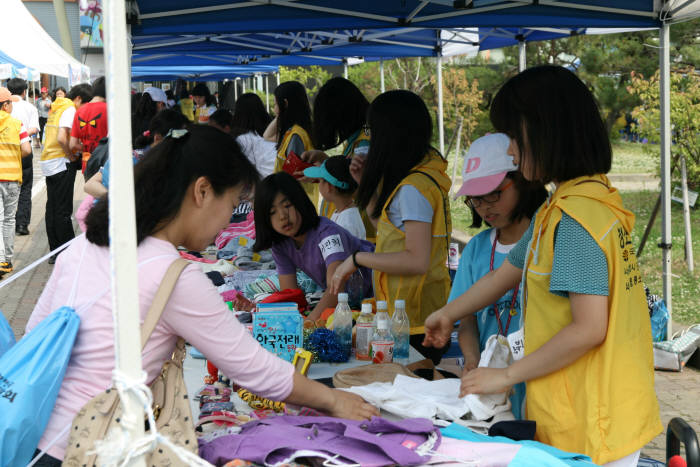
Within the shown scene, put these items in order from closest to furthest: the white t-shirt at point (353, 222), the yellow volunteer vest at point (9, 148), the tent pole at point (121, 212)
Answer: the tent pole at point (121, 212) → the white t-shirt at point (353, 222) → the yellow volunteer vest at point (9, 148)

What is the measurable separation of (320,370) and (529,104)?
52.4 inches

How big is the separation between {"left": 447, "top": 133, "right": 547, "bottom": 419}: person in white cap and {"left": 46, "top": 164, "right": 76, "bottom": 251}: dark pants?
6.59m

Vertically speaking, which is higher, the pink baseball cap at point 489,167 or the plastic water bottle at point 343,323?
the pink baseball cap at point 489,167

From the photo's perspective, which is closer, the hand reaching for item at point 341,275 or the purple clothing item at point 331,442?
the purple clothing item at point 331,442

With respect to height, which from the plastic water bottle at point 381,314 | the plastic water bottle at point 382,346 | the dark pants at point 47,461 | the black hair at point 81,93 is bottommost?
the plastic water bottle at point 382,346

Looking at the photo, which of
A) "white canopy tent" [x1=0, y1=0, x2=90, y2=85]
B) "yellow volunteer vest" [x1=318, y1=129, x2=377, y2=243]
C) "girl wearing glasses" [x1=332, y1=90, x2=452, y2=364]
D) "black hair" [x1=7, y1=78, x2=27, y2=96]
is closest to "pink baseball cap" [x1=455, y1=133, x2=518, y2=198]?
"girl wearing glasses" [x1=332, y1=90, x2=452, y2=364]

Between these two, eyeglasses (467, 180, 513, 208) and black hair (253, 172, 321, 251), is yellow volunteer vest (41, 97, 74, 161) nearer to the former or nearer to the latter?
black hair (253, 172, 321, 251)

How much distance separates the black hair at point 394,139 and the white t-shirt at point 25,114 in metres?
7.63

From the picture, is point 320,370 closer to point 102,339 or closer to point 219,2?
point 102,339

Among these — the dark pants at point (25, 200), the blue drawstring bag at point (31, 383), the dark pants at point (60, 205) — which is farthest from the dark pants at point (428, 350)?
the dark pants at point (25, 200)

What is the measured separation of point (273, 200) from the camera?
3770 mm

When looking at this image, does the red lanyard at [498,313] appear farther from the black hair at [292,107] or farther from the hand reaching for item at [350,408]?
the black hair at [292,107]

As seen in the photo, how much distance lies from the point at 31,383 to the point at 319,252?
2.43m

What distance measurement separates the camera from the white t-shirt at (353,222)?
14.5 ft
